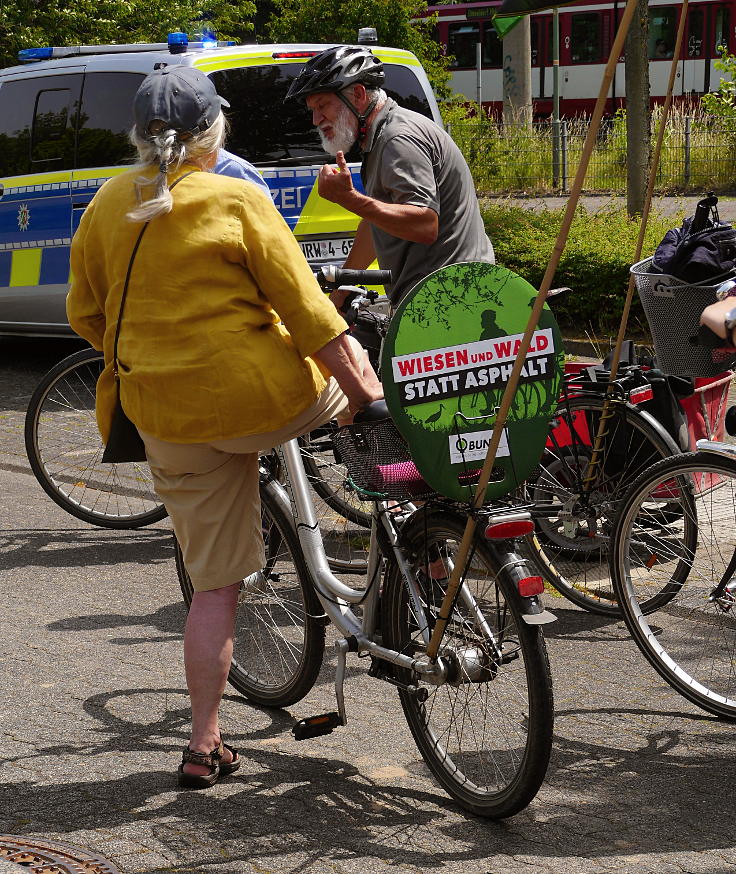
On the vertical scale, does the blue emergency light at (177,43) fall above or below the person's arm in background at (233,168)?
above

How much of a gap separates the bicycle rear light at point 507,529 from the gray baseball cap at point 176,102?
1255 mm

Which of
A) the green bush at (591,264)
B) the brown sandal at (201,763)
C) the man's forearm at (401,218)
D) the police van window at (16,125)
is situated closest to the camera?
the brown sandal at (201,763)

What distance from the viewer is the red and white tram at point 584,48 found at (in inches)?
1101

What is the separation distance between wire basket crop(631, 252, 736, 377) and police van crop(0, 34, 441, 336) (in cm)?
432

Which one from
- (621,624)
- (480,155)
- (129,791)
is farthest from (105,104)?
(480,155)

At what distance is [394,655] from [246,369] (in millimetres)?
857

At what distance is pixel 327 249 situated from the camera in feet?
27.7

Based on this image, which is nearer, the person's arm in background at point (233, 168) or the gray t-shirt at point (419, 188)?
the gray t-shirt at point (419, 188)

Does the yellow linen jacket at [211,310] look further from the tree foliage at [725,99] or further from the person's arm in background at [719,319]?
the tree foliage at [725,99]

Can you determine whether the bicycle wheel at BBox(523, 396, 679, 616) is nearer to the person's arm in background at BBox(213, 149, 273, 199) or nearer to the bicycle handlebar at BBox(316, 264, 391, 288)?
the bicycle handlebar at BBox(316, 264, 391, 288)

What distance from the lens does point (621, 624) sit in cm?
498

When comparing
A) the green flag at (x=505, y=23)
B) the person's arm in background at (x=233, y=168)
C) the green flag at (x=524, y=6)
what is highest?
the green flag at (x=524, y=6)

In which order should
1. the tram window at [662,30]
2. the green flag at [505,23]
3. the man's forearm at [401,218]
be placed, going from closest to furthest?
the man's forearm at [401,218] → the green flag at [505,23] → the tram window at [662,30]

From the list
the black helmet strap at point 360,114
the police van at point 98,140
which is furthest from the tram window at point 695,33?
the black helmet strap at point 360,114
